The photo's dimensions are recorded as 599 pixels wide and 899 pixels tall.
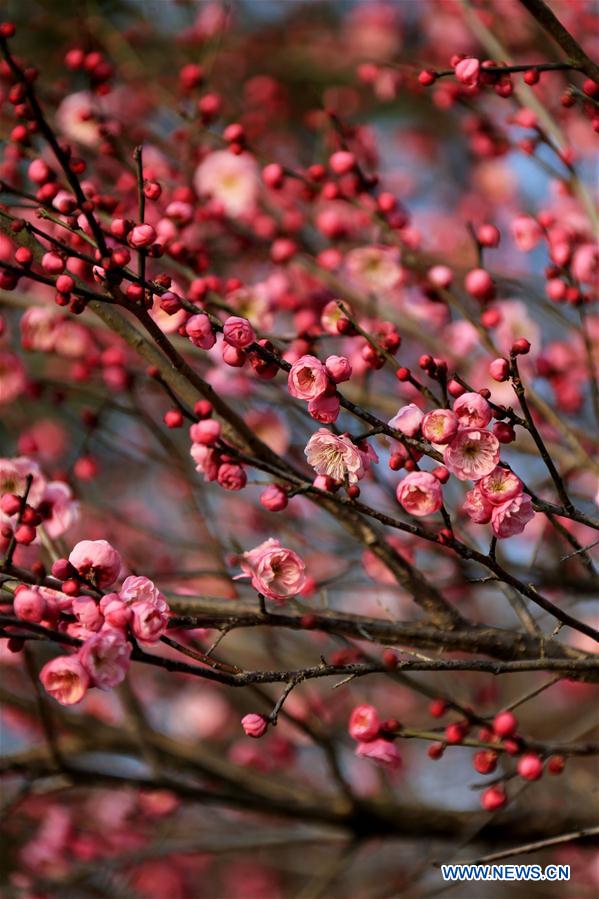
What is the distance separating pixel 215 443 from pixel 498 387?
1747mm

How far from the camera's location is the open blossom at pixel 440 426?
1667 mm

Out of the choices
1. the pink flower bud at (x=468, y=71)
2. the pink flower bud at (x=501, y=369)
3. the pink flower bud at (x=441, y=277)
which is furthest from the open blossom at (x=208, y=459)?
the pink flower bud at (x=441, y=277)

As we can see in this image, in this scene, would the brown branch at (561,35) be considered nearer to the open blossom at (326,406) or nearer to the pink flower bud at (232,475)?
the open blossom at (326,406)

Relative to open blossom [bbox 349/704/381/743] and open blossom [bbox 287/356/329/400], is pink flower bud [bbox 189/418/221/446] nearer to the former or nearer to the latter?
open blossom [bbox 287/356/329/400]

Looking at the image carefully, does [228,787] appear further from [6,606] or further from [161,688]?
[161,688]

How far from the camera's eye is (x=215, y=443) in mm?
1834

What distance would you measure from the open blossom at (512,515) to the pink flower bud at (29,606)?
0.79 meters

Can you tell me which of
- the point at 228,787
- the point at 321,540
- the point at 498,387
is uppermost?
the point at 498,387

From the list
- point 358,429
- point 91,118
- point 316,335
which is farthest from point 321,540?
point 91,118

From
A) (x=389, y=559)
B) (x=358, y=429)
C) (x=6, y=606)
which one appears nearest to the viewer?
(x=6, y=606)

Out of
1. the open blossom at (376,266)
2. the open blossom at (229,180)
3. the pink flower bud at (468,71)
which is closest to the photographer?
the pink flower bud at (468,71)

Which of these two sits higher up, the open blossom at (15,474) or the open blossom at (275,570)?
the open blossom at (275,570)

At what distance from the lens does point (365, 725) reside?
1.96m

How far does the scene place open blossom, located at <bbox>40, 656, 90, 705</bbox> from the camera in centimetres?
155
